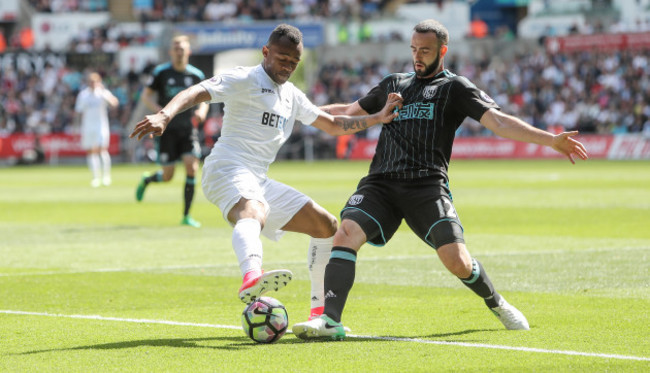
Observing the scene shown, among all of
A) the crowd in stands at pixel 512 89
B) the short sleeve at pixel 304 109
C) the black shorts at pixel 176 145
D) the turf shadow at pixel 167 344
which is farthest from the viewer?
the crowd in stands at pixel 512 89

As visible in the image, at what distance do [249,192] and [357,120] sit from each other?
1008mm

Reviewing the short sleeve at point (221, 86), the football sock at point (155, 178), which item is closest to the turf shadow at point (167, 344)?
the short sleeve at point (221, 86)

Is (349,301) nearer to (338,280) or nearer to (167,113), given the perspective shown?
(338,280)

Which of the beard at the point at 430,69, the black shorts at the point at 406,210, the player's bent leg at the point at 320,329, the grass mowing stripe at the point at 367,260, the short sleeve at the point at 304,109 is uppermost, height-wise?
the beard at the point at 430,69

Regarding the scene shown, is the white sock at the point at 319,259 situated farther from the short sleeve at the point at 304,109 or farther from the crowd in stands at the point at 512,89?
the crowd in stands at the point at 512,89

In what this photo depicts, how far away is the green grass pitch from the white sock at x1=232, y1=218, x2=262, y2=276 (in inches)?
19.5

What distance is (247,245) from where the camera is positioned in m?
6.85

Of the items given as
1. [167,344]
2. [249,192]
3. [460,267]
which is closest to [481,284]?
[460,267]

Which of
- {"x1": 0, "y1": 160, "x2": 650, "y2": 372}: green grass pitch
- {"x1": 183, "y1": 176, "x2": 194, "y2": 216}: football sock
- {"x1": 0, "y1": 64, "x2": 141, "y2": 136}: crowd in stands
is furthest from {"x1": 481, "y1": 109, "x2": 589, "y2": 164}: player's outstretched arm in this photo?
{"x1": 0, "y1": 64, "x2": 141, "y2": 136}: crowd in stands

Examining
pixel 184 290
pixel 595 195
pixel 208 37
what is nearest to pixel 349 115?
pixel 184 290

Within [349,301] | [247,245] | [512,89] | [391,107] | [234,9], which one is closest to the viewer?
[247,245]

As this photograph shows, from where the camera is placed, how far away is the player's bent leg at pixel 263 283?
640 cm

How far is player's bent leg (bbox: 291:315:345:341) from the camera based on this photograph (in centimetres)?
656

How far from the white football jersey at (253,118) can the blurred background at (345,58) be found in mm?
32252
